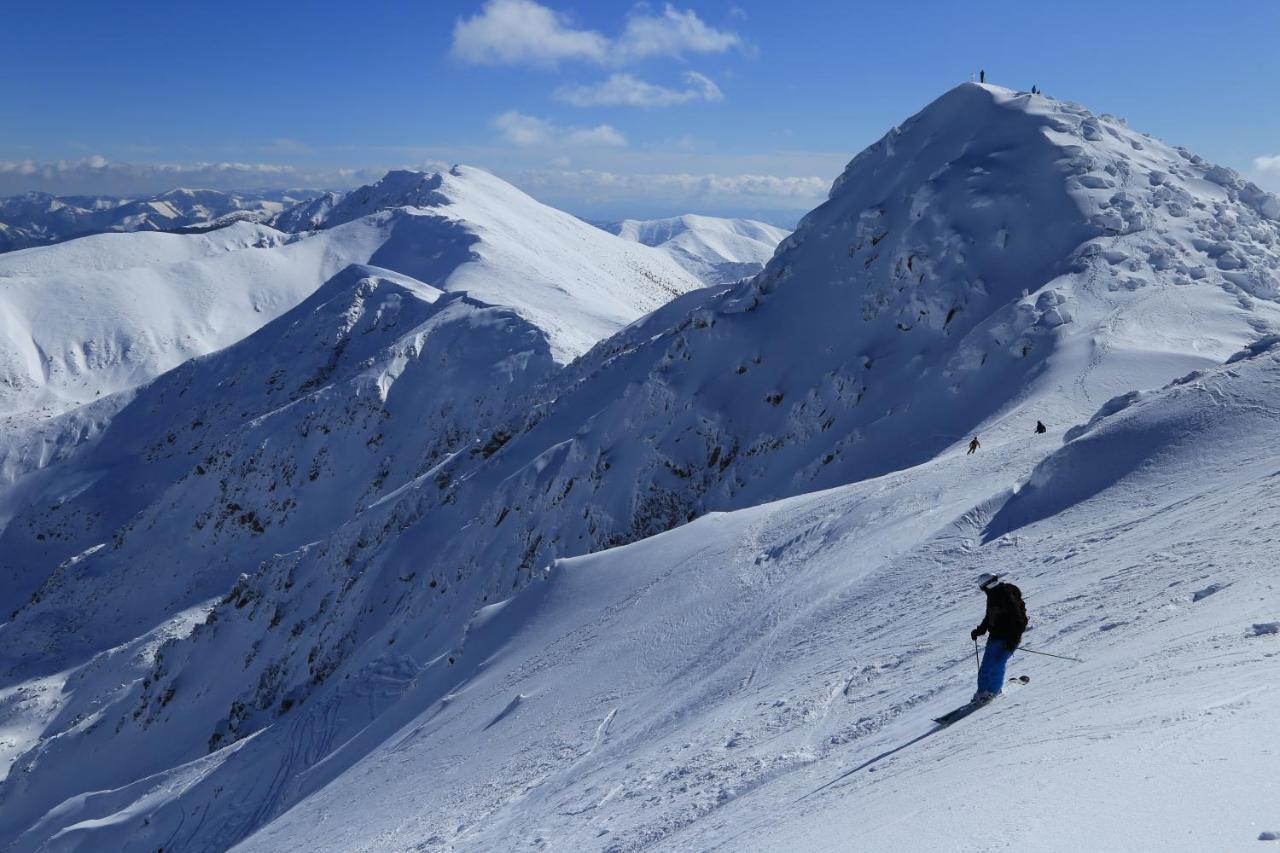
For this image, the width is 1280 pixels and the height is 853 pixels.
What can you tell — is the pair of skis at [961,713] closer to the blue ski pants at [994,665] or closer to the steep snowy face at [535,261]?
the blue ski pants at [994,665]

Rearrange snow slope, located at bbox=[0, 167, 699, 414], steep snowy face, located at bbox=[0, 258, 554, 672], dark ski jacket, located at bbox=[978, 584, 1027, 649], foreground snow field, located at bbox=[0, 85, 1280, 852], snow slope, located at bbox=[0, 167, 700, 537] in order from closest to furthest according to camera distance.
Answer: foreground snow field, located at bbox=[0, 85, 1280, 852]
dark ski jacket, located at bbox=[978, 584, 1027, 649]
steep snowy face, located at bbox=[0, 258, 554, 672]
snow slope, located at bbox=[0, 167, 700, 537]
snow slope, located at bbox=[0, 167, 699, 414]

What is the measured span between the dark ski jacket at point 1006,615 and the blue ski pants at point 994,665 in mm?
66

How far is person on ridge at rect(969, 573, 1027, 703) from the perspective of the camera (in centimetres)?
884

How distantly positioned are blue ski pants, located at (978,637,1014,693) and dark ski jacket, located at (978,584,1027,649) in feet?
0.22

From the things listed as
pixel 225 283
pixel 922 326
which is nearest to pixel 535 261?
pixel 225 283

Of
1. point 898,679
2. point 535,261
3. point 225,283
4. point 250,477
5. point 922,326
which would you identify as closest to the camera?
point 898,679

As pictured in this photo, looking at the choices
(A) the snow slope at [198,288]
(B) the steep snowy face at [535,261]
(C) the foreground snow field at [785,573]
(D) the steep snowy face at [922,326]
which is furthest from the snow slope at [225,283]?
(D) the steep snowy face at [922,326]

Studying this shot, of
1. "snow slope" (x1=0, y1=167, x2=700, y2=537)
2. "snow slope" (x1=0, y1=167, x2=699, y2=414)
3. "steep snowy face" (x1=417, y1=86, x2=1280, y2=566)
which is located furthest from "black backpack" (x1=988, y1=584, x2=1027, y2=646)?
"snow slope" (x1=0, y1=167, x2=699, y2=414)

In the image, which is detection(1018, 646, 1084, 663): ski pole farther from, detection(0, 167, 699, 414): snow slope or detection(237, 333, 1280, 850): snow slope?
detection(0, 167, 699, 414): snow slope

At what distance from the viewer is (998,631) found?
8852 mm

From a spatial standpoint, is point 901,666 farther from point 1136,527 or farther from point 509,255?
point 509,255

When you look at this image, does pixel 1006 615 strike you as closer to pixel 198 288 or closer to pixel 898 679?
pixel 898 679

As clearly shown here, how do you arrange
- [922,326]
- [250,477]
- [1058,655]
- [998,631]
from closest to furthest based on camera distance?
1. [998,631]
2. [1058,655]
3. [922,326]
4. [250,477]

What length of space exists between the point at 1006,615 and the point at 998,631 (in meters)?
0.19
